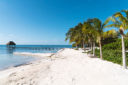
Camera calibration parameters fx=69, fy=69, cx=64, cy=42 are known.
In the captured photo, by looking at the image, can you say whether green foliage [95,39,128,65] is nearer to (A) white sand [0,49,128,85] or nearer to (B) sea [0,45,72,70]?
(A) white sand [0,49,128,85]

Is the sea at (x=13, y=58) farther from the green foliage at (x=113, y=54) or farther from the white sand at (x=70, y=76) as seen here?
the green foliage at (x=113, y=54)

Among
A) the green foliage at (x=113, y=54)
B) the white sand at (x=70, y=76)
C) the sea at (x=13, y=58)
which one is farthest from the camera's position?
the sea at (x=13, y=58)

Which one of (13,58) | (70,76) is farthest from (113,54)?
(13,58)

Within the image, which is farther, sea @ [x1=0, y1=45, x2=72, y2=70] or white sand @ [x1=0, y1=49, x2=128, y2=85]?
sea @ [x1=0, y1=45, x2=72, y2=70]

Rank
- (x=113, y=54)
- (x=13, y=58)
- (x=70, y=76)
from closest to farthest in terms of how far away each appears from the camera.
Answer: (x=70, y=76) → (x=113, y=54) → (x=13, y=58)

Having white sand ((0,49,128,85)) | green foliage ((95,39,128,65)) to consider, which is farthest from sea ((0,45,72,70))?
green foliage ((95,39,128,65))

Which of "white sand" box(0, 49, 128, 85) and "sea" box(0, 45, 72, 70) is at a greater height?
"white sand" box(0, 49, 128, 85)

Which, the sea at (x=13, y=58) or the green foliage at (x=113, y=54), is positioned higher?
the green foliage at (x=113, y=54)

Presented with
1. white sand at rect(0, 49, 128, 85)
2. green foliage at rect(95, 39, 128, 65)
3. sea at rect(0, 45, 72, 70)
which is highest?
green foliage at rect(95, 39, 128, 65)

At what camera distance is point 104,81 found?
3514 millimetres

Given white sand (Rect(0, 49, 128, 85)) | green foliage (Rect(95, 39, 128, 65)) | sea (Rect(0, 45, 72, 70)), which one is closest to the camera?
white sand (Rect(0, 49, 128, 85))

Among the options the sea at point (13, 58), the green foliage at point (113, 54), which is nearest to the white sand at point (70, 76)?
the green foliage at point (113, 54)

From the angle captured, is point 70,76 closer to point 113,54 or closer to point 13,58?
point 113,54

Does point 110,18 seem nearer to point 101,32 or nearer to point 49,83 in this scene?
point 101,32
